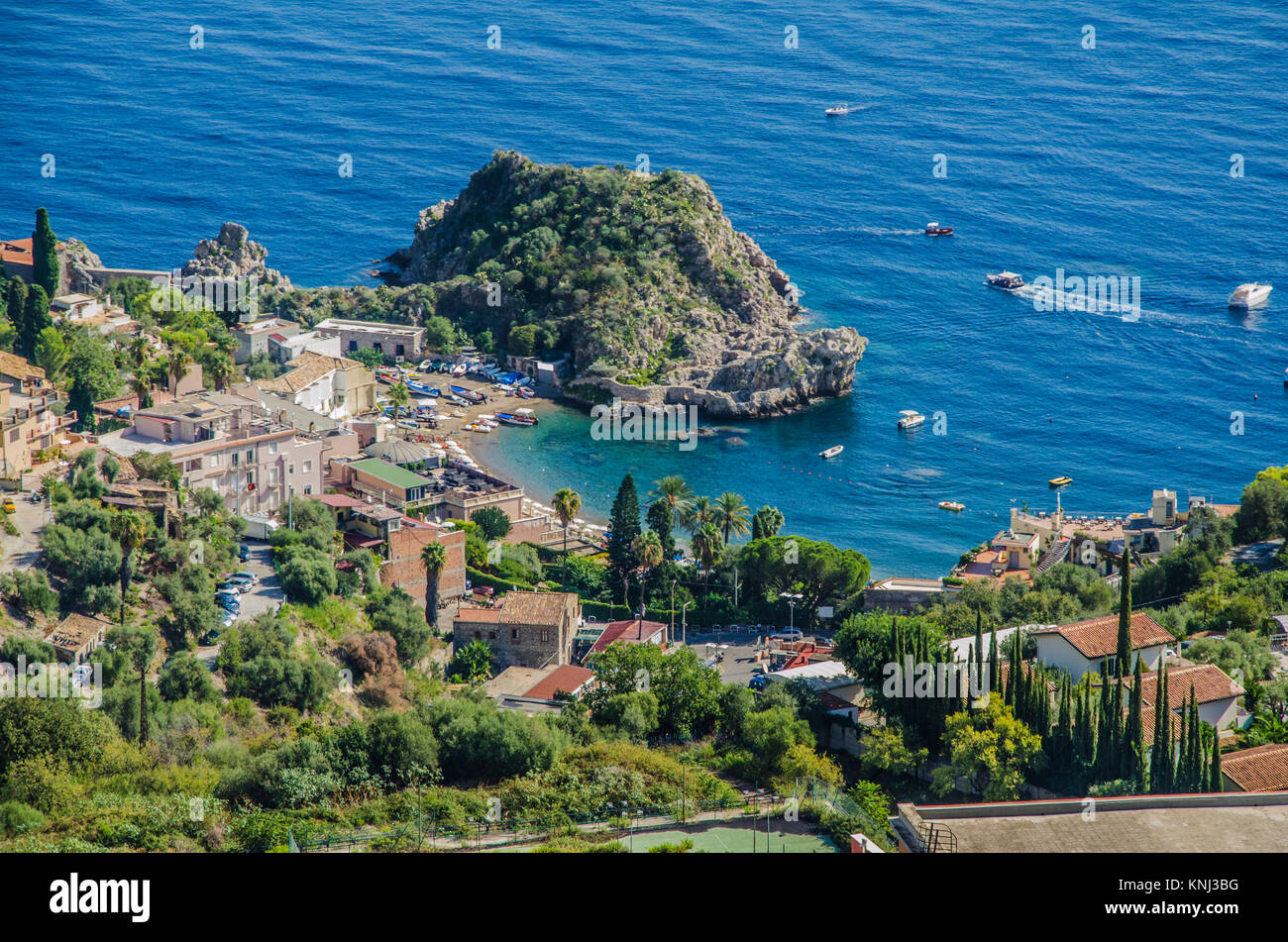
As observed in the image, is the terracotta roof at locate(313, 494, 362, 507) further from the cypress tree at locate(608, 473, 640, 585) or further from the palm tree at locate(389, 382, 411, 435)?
the palm tree at locate(389, 382, 411, 435)

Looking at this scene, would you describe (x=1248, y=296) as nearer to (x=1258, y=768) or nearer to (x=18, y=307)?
(x=18, y=307)

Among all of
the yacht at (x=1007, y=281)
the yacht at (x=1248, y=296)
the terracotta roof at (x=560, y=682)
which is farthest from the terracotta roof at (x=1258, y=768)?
the yacht at (x=1248, y=296)

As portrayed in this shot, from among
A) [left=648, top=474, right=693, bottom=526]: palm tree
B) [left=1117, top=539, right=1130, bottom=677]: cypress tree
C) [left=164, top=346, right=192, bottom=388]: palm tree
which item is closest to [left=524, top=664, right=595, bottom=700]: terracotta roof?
[left=648, top=474, right=693, bottom=526]: palm tree

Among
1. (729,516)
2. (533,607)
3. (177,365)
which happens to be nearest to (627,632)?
(533,607)

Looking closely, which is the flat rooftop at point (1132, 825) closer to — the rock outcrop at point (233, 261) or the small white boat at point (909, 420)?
the small white boat at point (909, 420)

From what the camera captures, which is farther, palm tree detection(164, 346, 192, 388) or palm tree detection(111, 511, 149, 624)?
palm tree detection(164, 346, 192, 388)
